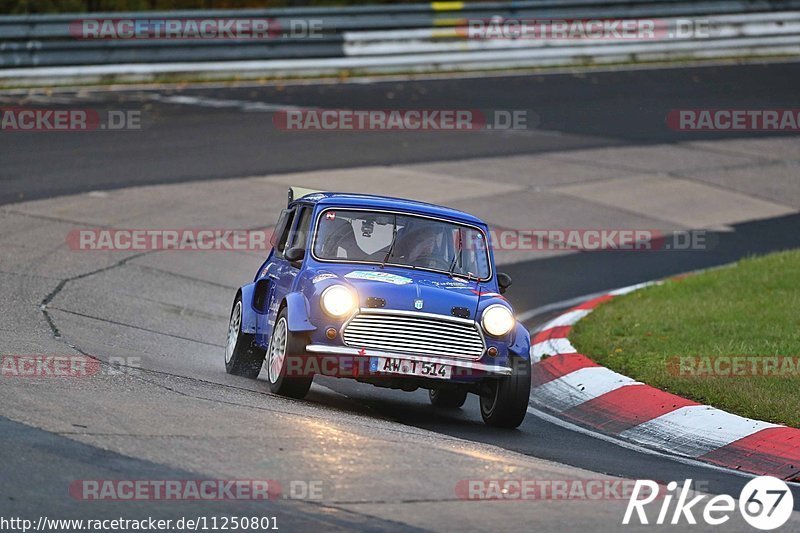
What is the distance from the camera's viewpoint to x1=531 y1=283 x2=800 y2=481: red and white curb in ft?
26.9

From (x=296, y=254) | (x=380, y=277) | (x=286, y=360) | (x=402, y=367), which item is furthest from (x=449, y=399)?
(x=286, y=360)

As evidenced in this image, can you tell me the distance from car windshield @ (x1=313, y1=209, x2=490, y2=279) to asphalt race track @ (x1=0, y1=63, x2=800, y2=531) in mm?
1076

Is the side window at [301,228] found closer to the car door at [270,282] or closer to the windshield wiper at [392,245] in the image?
the car door at [270,282]

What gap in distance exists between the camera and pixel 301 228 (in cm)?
1027

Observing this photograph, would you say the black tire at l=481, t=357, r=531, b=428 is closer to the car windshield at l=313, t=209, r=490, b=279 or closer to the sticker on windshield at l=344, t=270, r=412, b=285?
the sticker on windshield at l=344, t=270, r=412, b=285

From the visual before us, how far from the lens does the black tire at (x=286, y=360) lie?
8.74m

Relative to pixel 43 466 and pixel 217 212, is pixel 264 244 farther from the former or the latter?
pixel 43 466

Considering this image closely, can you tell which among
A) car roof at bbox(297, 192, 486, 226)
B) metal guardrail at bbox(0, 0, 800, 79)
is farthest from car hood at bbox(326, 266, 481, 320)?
metal guardrail at bbox(0, 0, 800, 79)

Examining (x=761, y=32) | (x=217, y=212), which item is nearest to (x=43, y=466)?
(x=217, y=212)

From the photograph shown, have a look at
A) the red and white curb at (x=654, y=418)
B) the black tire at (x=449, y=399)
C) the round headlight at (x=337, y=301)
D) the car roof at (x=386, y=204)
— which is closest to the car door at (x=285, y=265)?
the car roof at (x=386, y=204)

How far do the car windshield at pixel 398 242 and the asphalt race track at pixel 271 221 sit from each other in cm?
108

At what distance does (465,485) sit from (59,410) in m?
2.40

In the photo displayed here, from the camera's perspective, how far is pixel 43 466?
247 inches

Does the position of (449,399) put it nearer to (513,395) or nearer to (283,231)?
(513,395)
